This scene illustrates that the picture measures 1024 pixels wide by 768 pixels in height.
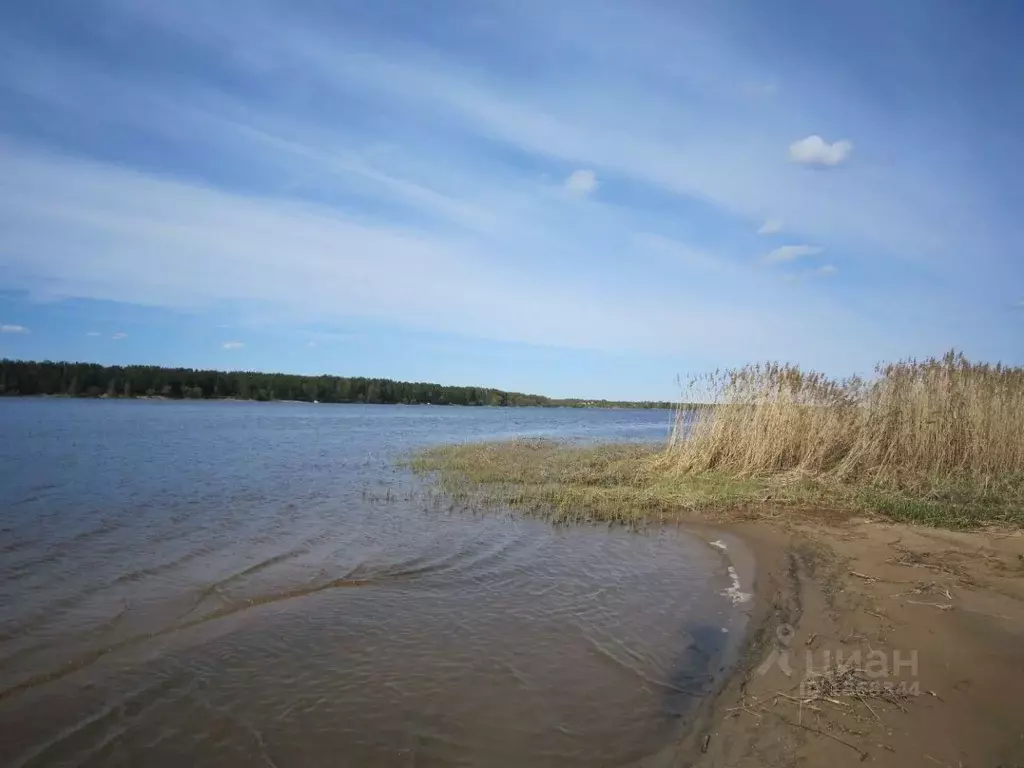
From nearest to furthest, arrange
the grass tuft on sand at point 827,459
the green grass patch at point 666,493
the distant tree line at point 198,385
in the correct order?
1. the green grass patch at point 666,493
2. the grass tuft on sand at point 827,459
3. the distant tree line at point 198,385

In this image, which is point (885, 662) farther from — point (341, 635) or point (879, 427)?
point (879, 427)

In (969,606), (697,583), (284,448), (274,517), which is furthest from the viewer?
(284,448)

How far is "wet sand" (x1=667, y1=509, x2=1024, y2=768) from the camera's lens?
11.9 ft

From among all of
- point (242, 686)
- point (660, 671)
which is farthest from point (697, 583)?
point (242, 686)

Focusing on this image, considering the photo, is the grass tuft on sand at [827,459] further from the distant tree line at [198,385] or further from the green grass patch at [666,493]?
the distant tree line at [198,385]

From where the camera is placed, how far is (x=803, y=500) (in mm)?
→ 12297

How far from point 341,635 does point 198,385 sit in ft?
278

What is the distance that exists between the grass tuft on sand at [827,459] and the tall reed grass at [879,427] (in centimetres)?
3

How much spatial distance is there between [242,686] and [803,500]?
11171mm

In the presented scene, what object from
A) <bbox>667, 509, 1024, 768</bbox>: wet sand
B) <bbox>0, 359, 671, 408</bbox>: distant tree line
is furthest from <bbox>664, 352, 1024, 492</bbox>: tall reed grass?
<bbox>0, 359, 671, 408</bbox>: distant tree line

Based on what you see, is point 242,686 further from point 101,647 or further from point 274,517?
point 274,517

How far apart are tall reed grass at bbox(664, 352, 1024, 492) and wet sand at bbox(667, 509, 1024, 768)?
5.04 meters

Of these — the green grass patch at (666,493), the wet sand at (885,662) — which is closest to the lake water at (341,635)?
the wet sand at (885,662)

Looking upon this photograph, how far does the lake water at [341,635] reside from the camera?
421cm
